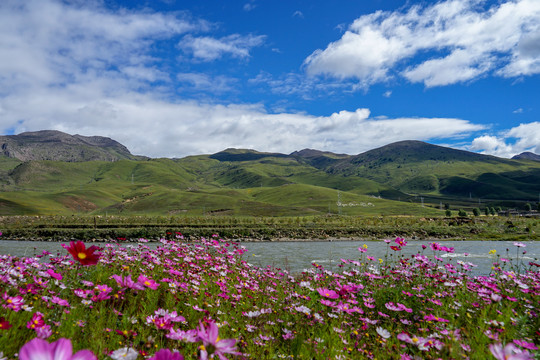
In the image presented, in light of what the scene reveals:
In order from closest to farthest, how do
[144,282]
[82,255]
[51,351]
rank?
[51,351]
[82,255]
[144,282]

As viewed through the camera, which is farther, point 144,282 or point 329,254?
point 329,254

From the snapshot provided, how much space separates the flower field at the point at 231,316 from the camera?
2.69 metres

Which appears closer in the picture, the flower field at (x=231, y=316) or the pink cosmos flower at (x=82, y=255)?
the pink cosmos flower at (x=82, y=255)

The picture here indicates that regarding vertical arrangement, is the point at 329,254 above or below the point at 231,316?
below

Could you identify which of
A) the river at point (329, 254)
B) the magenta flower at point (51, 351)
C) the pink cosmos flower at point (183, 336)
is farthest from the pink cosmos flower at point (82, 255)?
the river at point (329, 254)

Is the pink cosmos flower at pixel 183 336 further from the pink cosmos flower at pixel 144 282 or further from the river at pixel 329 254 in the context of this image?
the river at pixel 329 254

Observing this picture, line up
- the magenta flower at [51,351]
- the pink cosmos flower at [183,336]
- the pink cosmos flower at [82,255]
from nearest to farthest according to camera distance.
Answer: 1. the magenta flower at [51,351]
2. the pink cosmos flower at [183,336]
3. the pink cosmos flower at [82,255]

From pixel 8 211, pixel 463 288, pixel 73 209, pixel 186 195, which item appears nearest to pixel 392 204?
pixel 186 195

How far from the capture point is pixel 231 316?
191 inches

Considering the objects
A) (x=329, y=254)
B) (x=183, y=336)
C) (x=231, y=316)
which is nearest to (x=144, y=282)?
(x=183, y=336)

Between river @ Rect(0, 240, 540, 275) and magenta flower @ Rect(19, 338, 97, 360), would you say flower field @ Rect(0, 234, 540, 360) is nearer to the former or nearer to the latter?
magenta flower @ Rect(19, 338, 97, 360)

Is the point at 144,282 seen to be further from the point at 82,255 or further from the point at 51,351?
the point at 51,351

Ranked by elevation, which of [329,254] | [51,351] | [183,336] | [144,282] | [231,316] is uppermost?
[51,351]

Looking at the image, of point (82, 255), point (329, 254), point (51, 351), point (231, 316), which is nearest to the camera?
point (51, 351)
